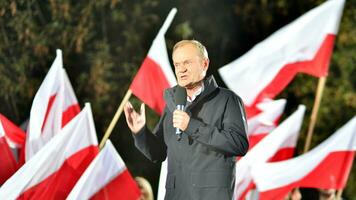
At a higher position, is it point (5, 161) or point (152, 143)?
point (152, 143)

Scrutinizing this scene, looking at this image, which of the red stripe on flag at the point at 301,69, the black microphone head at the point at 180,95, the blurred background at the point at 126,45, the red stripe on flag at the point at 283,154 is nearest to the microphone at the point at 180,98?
the black microphone head at the point at 180,95

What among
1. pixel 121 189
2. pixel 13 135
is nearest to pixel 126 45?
pixel 13 135

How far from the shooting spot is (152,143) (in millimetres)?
4000

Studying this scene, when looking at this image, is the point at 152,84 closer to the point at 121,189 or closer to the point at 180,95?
the point at 121,189

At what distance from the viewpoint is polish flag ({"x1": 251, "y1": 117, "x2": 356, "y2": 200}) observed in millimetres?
6539

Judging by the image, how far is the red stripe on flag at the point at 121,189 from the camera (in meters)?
5.90

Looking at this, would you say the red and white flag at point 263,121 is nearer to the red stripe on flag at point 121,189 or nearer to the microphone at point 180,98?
the red stripe on flag at point 121,189

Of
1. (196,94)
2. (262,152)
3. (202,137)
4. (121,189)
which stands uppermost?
(196,94)

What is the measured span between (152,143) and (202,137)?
43cm

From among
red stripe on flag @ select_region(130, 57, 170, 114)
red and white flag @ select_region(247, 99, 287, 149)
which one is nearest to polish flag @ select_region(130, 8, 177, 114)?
red stripe on flag @ select_region(130, 57, 170, 114)

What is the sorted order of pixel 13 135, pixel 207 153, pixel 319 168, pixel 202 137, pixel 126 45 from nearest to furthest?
pixel 202 137
pixel 207 153
pixel 13 135
pixel 319 168
pixel 126 45

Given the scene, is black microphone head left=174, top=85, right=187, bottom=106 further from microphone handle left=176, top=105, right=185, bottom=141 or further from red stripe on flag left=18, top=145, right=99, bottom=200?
red stripe on flag left=18, top=145, right=99, bottom=200

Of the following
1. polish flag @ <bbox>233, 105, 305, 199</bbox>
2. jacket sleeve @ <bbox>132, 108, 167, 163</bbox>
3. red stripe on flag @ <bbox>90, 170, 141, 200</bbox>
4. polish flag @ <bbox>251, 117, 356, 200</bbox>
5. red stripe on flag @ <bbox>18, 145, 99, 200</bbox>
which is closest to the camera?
jacket sleeve @ <bbox>132, 108, 167, 163</bbox>

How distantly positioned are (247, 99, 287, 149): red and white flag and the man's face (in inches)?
139
